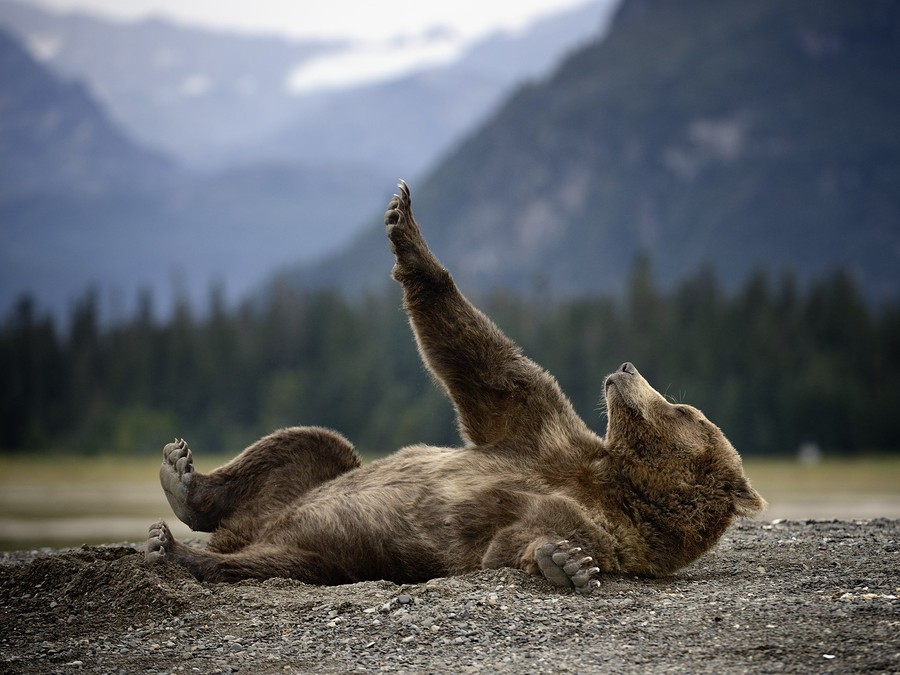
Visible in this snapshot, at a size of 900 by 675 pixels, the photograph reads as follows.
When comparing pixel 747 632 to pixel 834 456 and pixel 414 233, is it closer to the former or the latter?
pixel 414 233

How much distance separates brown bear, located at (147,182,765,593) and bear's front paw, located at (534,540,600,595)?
0.12m

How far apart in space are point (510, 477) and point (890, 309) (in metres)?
101

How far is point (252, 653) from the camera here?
20.0 feet

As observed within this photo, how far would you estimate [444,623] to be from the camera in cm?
639

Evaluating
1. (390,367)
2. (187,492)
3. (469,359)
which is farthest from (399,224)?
(390,367)

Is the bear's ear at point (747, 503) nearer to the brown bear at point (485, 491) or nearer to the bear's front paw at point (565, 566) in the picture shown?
the brown bear at point (485, 491)

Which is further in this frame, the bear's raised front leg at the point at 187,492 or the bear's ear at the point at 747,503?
the bear's raised front leg at the point at 187,492

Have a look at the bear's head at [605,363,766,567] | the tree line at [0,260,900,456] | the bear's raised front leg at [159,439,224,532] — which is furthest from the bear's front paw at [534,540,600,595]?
the tree line at [0,260,900,456]

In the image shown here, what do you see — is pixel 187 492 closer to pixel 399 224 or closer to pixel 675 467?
pixel 399 224

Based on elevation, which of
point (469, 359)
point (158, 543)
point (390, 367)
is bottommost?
point (158, 543)

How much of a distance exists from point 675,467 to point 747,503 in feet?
1.91

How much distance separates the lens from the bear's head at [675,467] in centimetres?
775

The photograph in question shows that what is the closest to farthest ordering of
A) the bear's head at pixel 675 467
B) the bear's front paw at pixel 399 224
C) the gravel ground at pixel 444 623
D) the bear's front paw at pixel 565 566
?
the gravel ground at pixel 444 623
the bear's front paw at pixel 565 566
the bear's head at pixel 675 467
the bear's front paw at pixel 399 224

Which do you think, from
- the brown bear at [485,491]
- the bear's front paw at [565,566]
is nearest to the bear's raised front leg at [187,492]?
the brown bear at [485,491]
